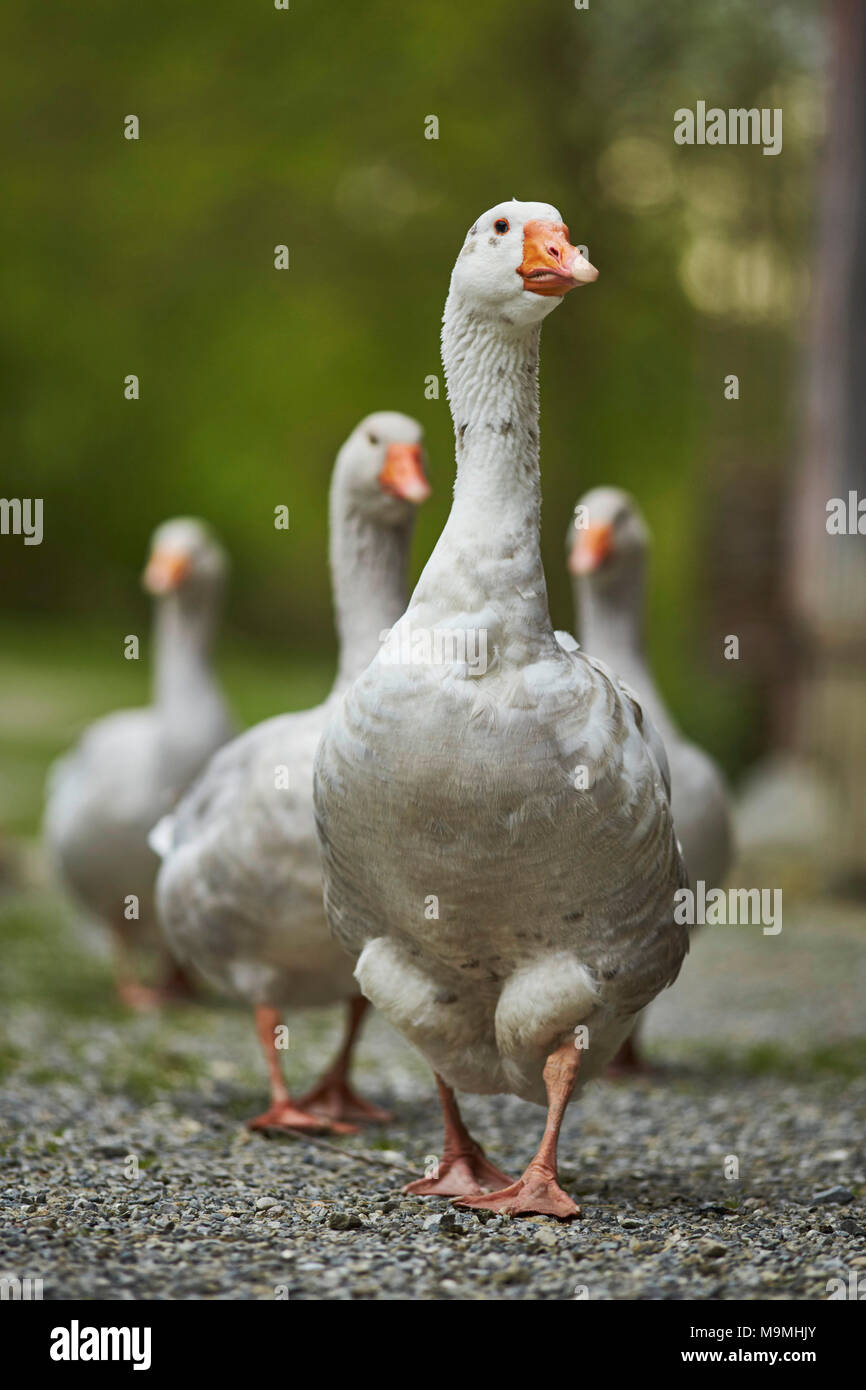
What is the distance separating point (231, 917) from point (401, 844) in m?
1.74

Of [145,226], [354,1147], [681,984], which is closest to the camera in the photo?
[354,1147]

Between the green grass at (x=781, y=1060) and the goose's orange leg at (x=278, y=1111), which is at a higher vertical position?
the goose's orange leg at (x=278, y=1111)

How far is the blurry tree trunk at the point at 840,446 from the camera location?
1218 cm

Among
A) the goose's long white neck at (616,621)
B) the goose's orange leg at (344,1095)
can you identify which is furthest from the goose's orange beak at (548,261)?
the goose's long white neck at (616,621)

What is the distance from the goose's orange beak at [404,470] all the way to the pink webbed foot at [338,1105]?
7.63 feet

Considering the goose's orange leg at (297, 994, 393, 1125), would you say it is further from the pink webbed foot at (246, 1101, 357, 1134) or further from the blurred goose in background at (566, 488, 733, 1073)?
the blurred goose in background at (566, 488, 733, 1073)

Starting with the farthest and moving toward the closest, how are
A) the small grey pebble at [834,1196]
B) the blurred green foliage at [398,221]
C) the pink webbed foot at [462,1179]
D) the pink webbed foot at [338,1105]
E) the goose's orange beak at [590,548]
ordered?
1. the blurred green foliage at [398,221]
2. the goose's orange beak at [590,548]
3. the pink webbed foot at [338,1105]
4. the small grey pebble at [834,1196]
5. the pink webbed foot at [462,1179]

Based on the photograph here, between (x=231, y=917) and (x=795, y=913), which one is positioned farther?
(x=795, y=913)

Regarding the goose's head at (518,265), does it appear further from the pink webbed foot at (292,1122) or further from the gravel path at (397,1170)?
the pink webbed foot at (292,1122)

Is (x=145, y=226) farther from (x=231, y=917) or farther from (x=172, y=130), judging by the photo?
(x=231, y=917)

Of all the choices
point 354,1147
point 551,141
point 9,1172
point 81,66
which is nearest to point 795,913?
point 354,1147

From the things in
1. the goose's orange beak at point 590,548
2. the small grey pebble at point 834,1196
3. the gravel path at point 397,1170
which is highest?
the goose's orange beak at point 590,548

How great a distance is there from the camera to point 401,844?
14.0 ft
